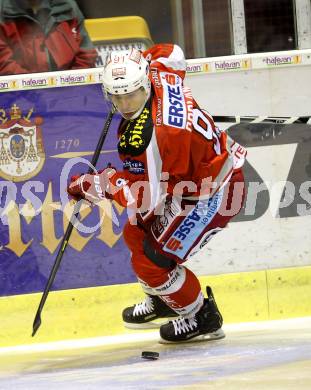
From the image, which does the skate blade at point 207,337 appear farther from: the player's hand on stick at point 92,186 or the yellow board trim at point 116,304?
the player's hand on stick at point 92,186

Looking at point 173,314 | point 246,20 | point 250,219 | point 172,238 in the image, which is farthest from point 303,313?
point 246,20

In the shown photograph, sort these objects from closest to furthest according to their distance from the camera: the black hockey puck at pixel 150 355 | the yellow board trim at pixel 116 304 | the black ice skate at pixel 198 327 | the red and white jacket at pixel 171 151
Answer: the red and white jacket at pixel 171 151 → the black hockey puck at pixel 150 355 → the black ice skate at pixel 198 327 → the yellow board trim at pixel 116 304

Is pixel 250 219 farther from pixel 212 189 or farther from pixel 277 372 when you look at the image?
pixel 277 372

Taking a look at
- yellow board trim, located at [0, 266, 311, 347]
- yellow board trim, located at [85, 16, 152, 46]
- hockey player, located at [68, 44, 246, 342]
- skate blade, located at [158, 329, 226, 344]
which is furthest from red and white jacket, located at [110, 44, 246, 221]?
yellow board trim, located at [0, 266, 311, 347]

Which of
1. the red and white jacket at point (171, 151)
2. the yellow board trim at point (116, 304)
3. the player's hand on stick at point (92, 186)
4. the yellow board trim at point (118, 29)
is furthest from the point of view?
the yellow board trim at point (118, 29)

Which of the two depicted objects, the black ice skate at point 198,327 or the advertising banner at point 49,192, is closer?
the black ice skate at point 198,327

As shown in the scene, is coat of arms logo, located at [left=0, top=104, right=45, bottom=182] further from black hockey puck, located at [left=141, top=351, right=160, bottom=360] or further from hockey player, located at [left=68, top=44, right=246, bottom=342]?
black hockey puck, located at [left=141, top=351, right=160, bottom=360]

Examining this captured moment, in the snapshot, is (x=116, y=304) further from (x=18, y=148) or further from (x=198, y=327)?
(x=18, y=148)

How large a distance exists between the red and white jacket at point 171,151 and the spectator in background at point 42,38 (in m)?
0.95

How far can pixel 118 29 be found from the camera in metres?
5.24

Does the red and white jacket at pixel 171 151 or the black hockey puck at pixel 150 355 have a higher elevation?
the red and white jacket at pixel 171 151

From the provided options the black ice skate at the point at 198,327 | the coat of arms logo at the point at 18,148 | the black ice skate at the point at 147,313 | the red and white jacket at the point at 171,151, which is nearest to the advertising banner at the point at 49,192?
the coat of arms logo at the point at 18,148

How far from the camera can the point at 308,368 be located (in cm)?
348

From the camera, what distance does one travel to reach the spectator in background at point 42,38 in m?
5.15
